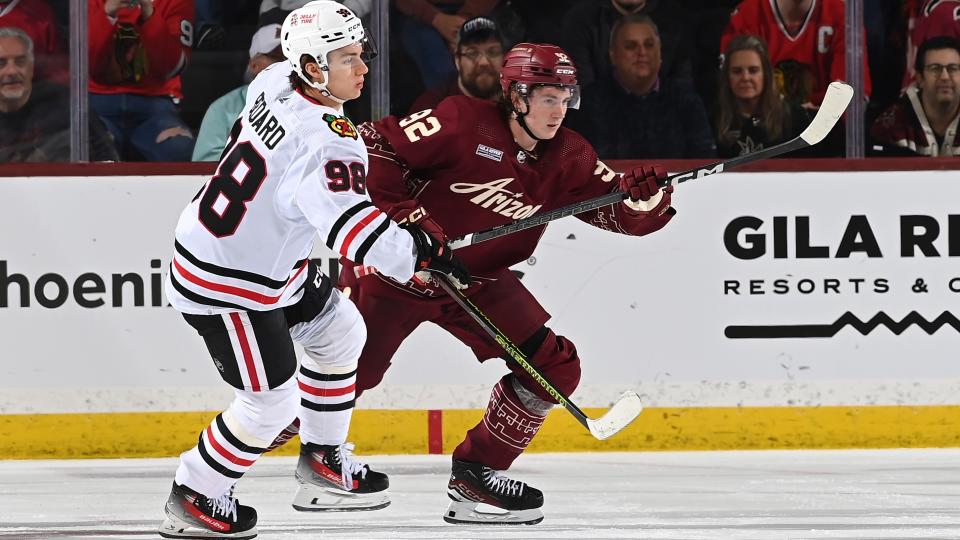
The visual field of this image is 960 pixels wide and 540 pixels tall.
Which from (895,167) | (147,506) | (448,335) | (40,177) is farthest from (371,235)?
(895,167)

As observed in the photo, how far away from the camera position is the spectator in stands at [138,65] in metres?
4.28

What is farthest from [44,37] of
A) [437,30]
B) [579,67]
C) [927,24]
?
[927,24]

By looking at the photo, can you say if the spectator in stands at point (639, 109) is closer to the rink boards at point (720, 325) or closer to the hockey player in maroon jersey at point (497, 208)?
the rink boards at point (720, 325)

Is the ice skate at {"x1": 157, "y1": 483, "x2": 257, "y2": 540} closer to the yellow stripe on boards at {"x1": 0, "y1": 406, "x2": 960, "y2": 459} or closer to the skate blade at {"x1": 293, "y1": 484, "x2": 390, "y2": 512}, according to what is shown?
the skate blade at {"x1": 293, "y1": 484, "x2": 390, "y2": 512}

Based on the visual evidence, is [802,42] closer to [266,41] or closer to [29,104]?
[266,41]

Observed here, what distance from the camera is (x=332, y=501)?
326 centimetres

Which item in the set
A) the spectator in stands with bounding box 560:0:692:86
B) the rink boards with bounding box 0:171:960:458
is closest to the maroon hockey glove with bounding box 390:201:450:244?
the rink boards with bounding box 0:171:960:458

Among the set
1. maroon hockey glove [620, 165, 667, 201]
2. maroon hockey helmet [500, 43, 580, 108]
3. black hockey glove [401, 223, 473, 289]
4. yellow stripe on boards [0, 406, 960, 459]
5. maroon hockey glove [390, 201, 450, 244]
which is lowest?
yellow stripe on boards [0, 406, 960, 459]

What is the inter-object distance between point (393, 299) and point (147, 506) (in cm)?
78

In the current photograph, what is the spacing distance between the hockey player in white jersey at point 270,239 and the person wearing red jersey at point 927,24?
2.06 metres

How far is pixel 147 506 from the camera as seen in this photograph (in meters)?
3.41

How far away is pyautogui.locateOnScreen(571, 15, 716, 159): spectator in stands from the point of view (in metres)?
4.32

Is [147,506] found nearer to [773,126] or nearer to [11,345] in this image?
[11,345]

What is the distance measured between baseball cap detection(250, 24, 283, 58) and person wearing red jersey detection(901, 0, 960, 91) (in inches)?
73.8
